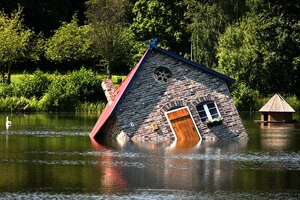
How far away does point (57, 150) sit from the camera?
96.6 feet

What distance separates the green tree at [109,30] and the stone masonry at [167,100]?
5263 cm

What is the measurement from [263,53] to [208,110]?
33514mm

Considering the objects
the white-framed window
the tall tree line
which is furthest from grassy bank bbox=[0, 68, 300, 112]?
the white-framed window

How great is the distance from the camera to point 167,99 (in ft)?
113

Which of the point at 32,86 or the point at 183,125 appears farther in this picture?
the point at 32,86

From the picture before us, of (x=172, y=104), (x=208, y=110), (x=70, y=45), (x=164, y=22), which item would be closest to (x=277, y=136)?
(x=208, y=110)

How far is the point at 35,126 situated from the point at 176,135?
50.1 ft

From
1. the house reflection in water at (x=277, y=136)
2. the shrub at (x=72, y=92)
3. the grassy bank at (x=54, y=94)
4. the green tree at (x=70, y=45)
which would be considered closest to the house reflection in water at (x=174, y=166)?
the house reflection in water at (x=277, y=136)

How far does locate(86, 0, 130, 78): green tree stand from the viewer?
8919 centimetres

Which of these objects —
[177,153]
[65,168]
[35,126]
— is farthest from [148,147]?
[35,126]

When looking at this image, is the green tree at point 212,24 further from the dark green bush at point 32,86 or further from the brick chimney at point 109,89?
the brick chimney at point 109,89

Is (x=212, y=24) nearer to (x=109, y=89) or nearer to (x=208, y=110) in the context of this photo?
(x=109, y=89)

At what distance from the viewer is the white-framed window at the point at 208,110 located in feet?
115

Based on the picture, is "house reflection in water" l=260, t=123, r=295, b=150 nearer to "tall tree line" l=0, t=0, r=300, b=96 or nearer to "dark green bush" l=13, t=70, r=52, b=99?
"tall tree line" l=0, t=0, r=300, b=96
